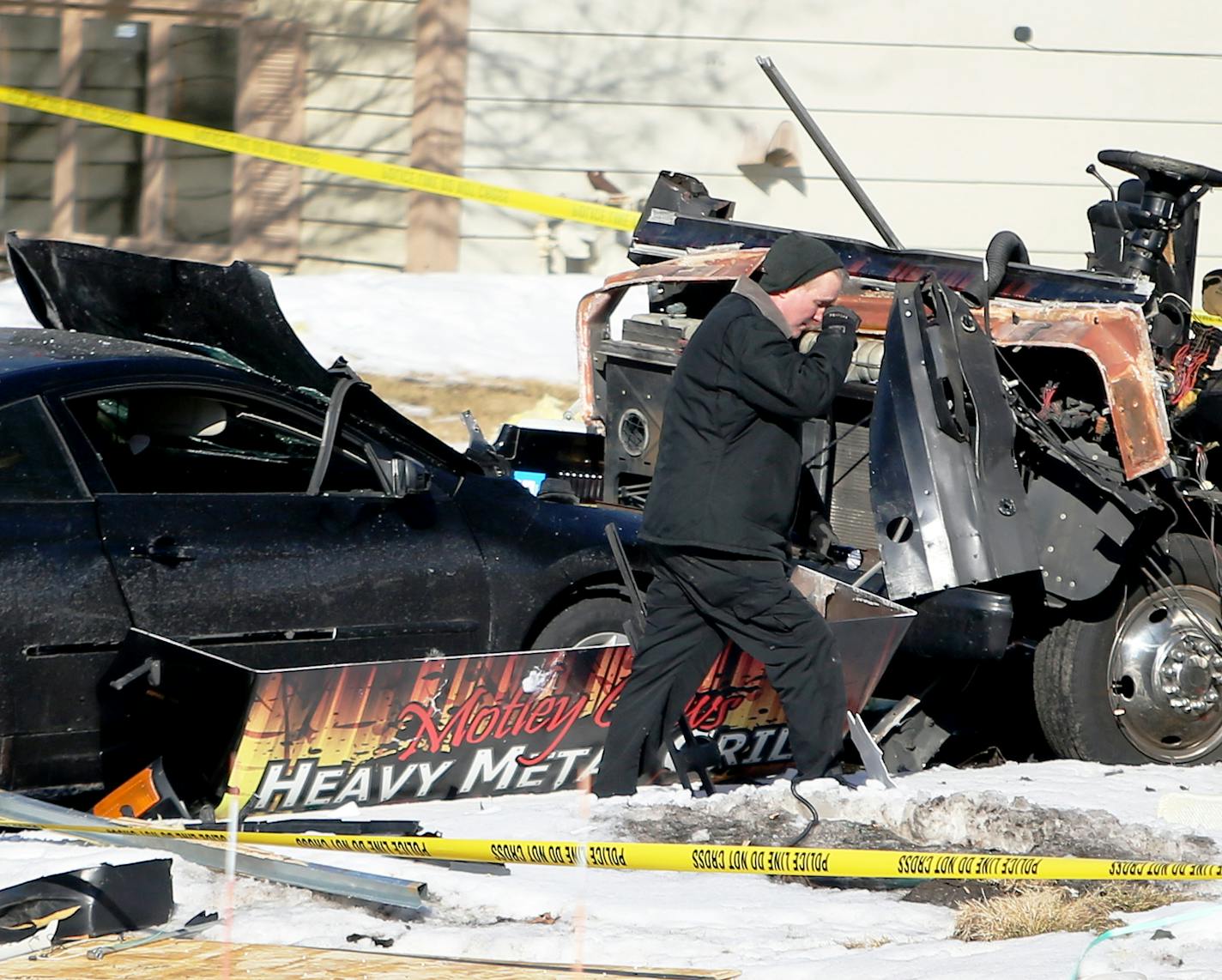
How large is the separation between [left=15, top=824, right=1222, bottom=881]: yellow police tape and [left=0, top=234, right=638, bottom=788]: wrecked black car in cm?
61

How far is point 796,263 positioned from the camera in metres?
5.10

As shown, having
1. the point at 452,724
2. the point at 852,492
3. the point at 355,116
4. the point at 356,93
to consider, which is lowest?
the point at 452,724

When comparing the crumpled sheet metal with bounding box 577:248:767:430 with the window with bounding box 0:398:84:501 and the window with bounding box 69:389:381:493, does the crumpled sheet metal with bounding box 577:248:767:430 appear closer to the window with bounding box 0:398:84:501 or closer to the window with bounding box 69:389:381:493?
the window with bounding box 69:389:381:493

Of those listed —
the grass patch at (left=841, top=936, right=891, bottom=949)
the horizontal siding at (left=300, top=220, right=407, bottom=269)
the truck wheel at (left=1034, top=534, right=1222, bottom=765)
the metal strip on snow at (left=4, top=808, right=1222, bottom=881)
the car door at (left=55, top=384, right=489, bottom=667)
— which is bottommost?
the grass patch at (left=841, top=936, right=891, bottom=949)

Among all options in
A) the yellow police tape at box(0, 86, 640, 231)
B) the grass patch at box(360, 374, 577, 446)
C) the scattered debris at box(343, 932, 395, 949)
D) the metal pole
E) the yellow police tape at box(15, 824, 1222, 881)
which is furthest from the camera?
the grass patch at box(360, 374, 577, 446)

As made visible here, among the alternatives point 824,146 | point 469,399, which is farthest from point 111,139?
point 824,146

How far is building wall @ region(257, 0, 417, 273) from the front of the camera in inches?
537

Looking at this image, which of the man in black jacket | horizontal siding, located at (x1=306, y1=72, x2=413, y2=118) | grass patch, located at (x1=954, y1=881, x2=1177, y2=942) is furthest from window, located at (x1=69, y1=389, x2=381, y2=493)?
horizontal siding, located at (x1=306, y1=72, x2=413, y2=118)

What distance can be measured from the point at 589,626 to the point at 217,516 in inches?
51.9

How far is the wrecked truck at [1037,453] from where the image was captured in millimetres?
5527

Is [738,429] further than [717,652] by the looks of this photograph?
No

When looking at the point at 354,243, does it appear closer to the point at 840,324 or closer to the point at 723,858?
the point at 840,324

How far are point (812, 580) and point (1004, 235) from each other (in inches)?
52.0

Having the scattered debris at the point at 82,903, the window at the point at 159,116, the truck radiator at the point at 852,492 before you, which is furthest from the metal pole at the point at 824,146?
the window at the point at 159,116
